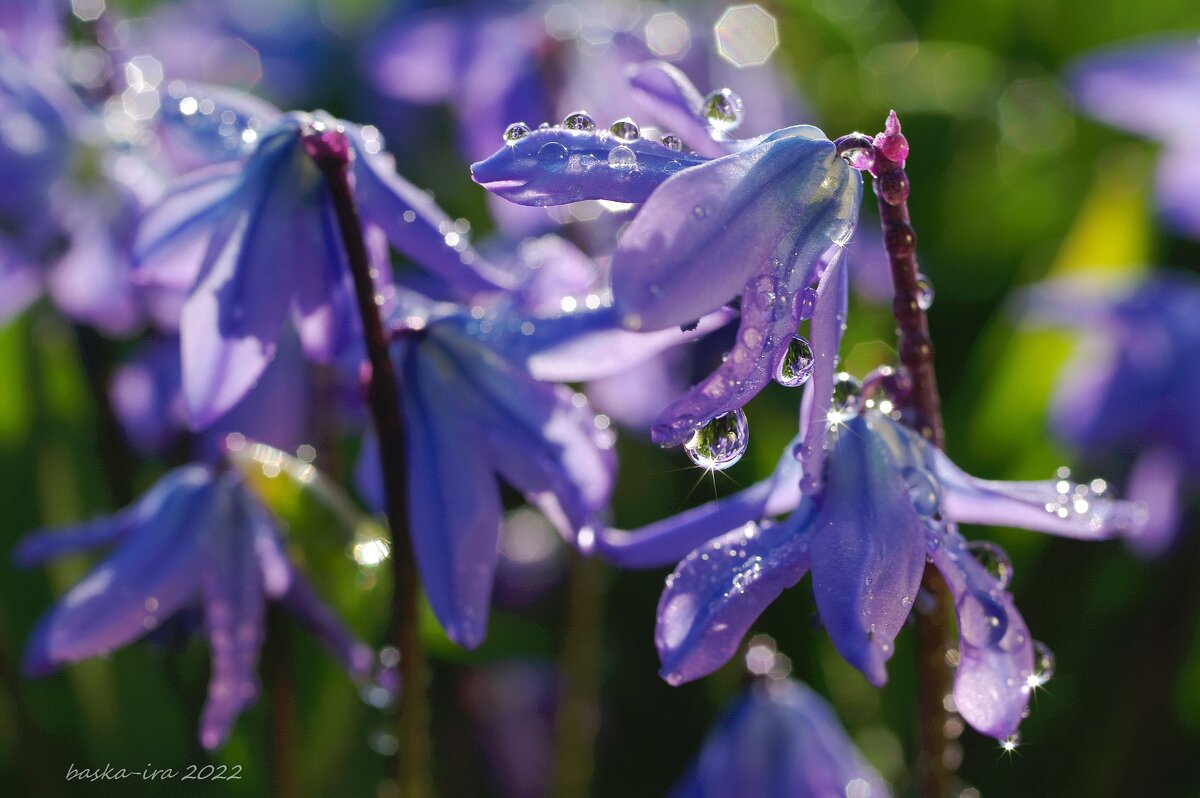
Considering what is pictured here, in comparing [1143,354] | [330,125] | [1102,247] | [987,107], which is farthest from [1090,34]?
[330,125]

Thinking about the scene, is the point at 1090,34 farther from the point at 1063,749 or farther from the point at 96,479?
the point at 96,479

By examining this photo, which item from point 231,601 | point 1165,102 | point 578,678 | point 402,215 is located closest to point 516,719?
point 578,678

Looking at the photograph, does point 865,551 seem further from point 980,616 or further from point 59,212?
point 59,212

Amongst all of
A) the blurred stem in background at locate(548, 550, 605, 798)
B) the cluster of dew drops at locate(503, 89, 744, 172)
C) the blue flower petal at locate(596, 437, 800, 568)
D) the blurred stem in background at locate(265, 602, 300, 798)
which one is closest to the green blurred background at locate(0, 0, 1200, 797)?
the blurred stem in background at locate(265, 602, 300, 798)

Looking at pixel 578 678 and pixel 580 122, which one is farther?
pixel 578 678

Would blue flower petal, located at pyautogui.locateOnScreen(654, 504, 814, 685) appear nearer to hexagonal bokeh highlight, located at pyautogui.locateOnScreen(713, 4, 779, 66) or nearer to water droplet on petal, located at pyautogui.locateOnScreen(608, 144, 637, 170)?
water droplet on petal, located at pyautogui.locateOnScreen(608, 144, 637, 170)

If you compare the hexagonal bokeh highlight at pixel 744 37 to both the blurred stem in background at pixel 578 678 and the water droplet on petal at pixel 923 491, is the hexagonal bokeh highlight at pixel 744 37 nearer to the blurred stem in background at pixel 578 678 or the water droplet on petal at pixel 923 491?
the blurred stem in background at pixel 578 678
